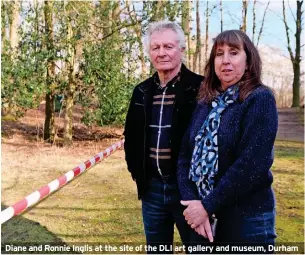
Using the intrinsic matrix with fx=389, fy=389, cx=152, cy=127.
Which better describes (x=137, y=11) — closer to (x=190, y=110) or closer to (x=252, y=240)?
(x=190, y=110)

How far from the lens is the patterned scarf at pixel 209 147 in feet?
6.22

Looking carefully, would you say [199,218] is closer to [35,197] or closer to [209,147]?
[209,147]

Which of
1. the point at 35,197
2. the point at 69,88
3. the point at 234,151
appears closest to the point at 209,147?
the point at 234,151

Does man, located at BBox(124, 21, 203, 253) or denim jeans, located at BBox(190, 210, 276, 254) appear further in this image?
man, located at BBox(124, 21, 203, 253)

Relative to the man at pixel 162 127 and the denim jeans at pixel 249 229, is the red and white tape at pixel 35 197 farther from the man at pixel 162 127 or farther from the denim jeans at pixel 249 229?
the denim jeans at pixel 249 229

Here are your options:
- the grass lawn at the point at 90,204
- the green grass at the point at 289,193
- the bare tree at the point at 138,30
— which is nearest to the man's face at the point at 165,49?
the grass lawn at the point at 90,204

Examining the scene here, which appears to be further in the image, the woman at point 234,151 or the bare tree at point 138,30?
the bare tree at point 138,30

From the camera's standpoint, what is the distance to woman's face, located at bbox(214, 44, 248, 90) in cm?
196

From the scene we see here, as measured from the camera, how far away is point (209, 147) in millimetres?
1899

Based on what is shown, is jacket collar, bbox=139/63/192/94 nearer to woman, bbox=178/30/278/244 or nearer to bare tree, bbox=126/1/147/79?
woman, bbox=178/30/278/244

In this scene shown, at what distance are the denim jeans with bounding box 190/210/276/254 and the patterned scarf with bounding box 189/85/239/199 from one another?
0.64 ft

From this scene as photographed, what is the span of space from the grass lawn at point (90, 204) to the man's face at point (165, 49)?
2479mm

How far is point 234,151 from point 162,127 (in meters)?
0.70

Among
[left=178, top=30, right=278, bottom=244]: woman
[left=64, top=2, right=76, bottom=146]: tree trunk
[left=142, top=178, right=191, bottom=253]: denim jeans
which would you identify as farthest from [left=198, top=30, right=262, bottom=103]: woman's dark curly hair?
[left=64, top=2, right=76, bottom=146]: tree trunk
